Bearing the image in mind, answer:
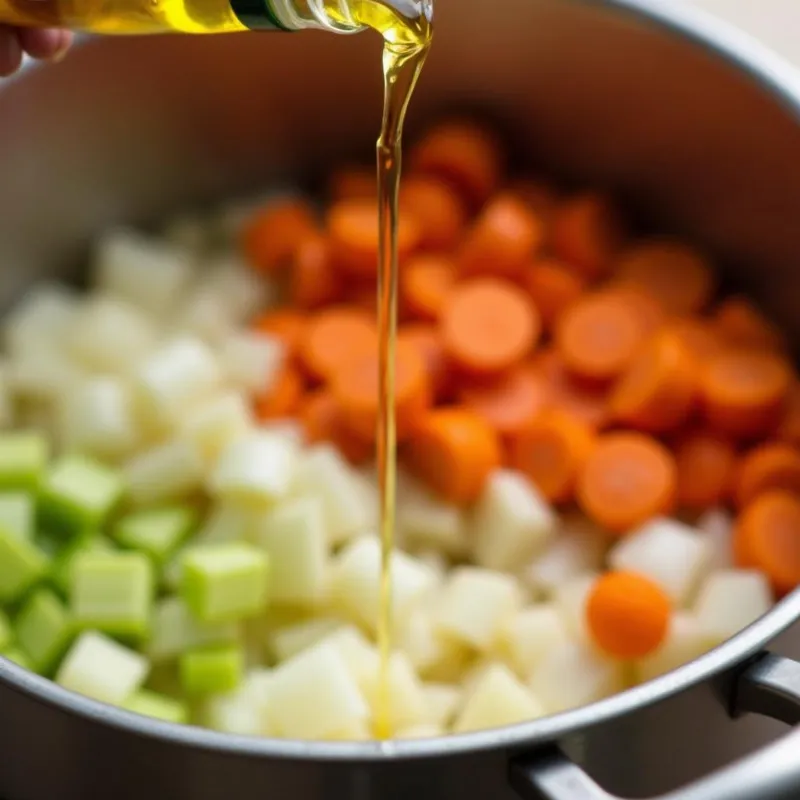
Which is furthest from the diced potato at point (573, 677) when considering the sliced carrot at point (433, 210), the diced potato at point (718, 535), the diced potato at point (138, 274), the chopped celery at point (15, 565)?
the diced potato at point (138, 274)

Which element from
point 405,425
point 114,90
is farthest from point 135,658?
point 114,90

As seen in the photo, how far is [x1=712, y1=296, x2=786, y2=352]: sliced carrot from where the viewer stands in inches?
61.9

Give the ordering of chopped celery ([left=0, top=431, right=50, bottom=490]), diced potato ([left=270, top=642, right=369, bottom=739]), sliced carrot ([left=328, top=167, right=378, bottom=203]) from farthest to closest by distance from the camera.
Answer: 1. sliced carrot ([left=328, top=167, right=378, bottom=203])
2. chopped celery ([left=0, top=431, right=50, bottom=490])
3. diced potato ([left=270, top=642, right=369, bottom=739])

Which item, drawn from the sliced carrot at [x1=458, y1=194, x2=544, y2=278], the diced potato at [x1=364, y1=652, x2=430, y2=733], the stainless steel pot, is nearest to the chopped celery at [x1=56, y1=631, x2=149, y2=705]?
the diced potato at [x1=364, y1=652, x2=430, y2=733]

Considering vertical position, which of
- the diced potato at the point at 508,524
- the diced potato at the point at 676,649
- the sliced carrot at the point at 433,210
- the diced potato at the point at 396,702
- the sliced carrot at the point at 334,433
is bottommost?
the diced potato at the point at 396,702

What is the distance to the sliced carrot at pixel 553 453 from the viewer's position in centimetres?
148

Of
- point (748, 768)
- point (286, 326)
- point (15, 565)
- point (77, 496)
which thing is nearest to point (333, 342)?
point (286, 326)

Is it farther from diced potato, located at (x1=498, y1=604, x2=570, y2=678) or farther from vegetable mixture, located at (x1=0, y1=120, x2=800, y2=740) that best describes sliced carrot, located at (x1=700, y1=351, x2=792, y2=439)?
diced potato, located at (x1=498, y1=604, x2=570, y2=678)

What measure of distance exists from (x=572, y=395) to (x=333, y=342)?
1.03 feet

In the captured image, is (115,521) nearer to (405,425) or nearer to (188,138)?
(405,425)

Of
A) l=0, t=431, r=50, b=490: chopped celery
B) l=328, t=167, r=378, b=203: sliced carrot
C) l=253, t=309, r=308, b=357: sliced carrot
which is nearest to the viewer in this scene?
l=0, t=431, r=50, b=490: chopped celery

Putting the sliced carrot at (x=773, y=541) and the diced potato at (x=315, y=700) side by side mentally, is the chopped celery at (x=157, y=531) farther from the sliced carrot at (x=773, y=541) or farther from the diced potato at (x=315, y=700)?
the sliced carrot at (x=773, y=541)

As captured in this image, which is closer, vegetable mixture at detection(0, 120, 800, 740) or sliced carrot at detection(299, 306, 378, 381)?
vegetable mixture at detection(0, 120, 800, 740)

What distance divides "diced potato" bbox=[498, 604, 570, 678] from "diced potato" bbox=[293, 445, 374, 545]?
0.22 m
